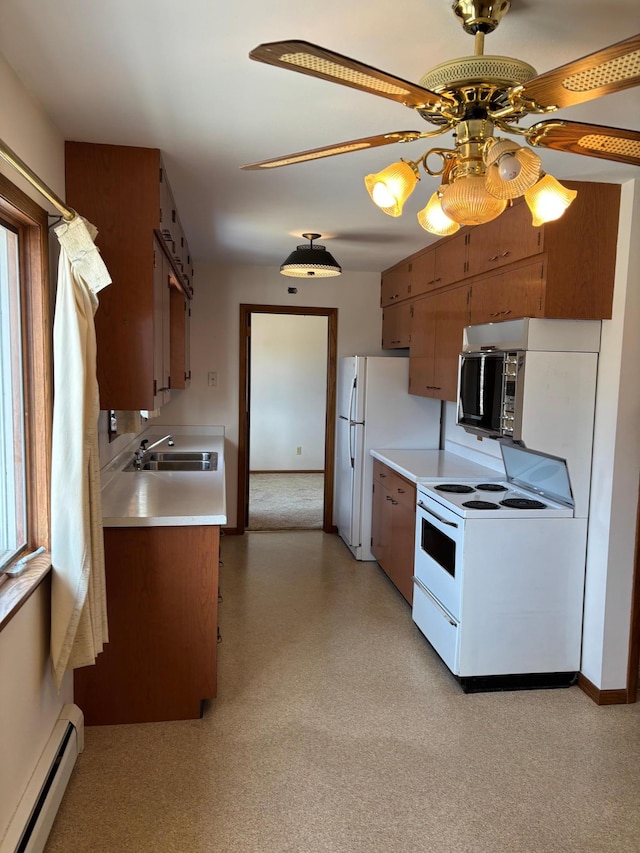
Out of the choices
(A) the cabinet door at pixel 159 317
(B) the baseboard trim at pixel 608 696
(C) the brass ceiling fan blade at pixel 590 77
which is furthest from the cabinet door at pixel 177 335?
(C) the brass ceiling fan blade at pixel 590 77

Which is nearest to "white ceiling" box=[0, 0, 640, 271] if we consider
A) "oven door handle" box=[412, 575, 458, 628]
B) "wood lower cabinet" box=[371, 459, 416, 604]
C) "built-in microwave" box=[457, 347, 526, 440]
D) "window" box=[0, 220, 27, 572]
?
"window" box=[0, 220, 27, 572]

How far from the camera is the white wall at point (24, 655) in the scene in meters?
1.77

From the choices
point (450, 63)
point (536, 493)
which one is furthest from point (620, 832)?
point (450, 63)

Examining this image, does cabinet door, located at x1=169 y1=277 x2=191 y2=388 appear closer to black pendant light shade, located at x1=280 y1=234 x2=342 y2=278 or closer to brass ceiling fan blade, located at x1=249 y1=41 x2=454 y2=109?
black pendant light shade, located at x1=280 y1=234 x2=342 y2=278

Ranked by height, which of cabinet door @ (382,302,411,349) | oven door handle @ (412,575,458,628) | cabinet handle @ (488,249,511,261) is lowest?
oven door handle @ (412,575,458,628)

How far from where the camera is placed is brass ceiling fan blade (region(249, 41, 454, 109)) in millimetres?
1008

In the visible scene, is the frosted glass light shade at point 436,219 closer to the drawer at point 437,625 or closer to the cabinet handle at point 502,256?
the cabinet handle at point 502,256

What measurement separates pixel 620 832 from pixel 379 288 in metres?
4.41

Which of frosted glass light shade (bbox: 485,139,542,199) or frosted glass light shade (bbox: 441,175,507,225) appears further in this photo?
frosted glass light shade (bbox: 441,175,507,225)

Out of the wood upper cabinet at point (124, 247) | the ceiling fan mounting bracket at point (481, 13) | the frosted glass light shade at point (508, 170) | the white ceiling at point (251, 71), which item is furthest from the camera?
the wood upper cabinet at point (124, 247)

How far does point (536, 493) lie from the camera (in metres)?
3.30

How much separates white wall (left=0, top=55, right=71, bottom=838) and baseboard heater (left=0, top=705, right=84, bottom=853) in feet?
0.11

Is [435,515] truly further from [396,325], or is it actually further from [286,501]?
[286,501]

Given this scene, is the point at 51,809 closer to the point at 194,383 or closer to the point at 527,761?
the point at 527,761
